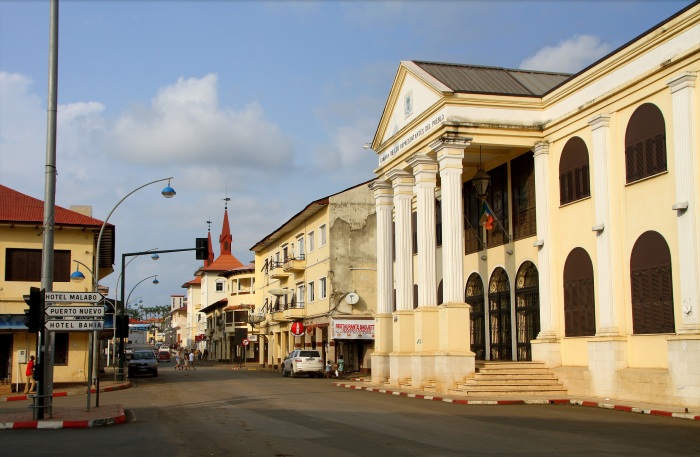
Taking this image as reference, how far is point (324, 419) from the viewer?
17.2 metres

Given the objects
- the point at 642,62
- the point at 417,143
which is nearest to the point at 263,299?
the point at 417,143

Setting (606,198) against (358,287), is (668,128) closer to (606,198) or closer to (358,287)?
(606,198)

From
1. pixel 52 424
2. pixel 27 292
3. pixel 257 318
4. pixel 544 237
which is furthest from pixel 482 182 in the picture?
pixel 257 318

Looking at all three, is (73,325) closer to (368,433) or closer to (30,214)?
(368,433)

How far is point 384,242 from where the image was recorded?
1315 inches

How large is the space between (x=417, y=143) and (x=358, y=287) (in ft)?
64.0

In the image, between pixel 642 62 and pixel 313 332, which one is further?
pixel 313 332

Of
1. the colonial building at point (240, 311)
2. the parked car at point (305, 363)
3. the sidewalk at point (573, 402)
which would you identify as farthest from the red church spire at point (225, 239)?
the sidewalk at point (573, 402)

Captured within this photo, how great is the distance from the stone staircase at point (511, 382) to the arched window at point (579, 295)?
1682 millimetres

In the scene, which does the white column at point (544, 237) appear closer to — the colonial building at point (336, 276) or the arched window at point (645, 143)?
the arched window at point (645, 143)

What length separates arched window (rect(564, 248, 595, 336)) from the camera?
24.4 metres

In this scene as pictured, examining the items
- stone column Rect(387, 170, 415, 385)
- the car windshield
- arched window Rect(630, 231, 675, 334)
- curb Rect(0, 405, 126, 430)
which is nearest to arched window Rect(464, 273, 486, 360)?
stone column Rect(387, 170, 415, 385)

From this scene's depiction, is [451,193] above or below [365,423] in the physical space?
above

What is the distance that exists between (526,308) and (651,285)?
7.55 meters
